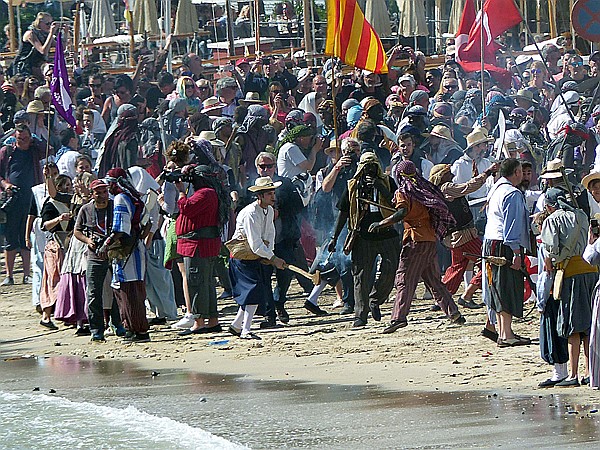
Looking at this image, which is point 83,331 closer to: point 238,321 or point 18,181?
point 238,321

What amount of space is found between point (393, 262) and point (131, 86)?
8.88 m

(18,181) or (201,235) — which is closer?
(201,235)

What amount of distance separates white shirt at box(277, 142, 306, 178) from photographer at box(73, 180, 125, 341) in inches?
106

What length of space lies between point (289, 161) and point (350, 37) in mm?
1551

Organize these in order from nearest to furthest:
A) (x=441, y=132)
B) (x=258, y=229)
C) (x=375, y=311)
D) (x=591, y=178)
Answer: (x=591, y=178)
(x=258, y=229)
(x=375, y=311)
(x=441, y=132)

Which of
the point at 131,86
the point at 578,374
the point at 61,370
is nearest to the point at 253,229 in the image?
the point at 61,370

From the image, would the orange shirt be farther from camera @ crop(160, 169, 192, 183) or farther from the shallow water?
the shallow water

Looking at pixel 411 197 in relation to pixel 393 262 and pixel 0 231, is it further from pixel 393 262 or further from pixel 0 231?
pixel 0 231

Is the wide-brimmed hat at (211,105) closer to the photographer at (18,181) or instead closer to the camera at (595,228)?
the photographer at (18,181)

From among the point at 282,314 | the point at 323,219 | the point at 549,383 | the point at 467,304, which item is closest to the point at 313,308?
the point at 282,314

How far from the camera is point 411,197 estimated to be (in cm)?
1373

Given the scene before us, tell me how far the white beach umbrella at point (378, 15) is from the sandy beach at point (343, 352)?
478 inches

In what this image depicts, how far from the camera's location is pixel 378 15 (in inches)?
1091

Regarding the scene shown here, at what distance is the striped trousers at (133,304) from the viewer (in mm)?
14359
